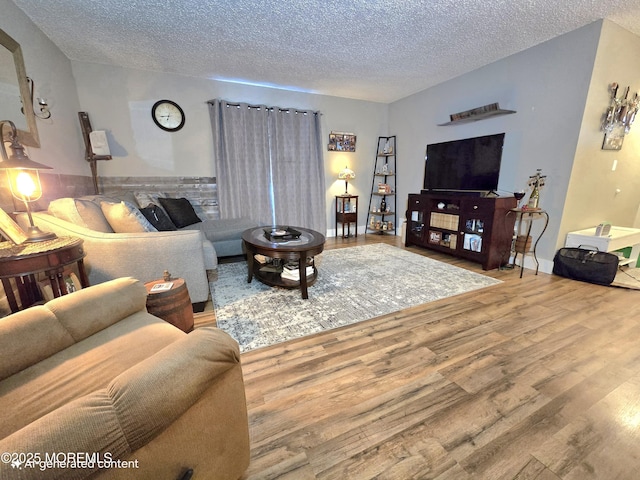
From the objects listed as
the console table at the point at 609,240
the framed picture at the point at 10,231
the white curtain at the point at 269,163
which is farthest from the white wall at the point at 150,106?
the console table at the point at 609,240

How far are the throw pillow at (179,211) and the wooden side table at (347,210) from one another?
2388 mm

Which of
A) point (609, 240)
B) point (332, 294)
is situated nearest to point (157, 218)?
point (332, 294)

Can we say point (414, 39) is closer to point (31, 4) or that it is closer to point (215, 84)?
point (215, 84)

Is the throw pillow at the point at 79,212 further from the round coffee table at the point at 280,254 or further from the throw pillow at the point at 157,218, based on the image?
the round coffee table at the point at 280,254

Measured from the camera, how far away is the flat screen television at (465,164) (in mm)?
3289

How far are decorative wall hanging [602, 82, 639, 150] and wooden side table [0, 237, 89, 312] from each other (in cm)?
473

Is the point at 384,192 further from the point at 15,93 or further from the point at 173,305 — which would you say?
the point at 15,93

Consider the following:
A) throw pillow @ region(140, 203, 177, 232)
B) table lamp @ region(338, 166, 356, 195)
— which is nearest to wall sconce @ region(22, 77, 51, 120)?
throw pillow @ region(140, 203, 177, 232)

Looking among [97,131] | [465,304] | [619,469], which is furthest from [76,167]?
[619,469]

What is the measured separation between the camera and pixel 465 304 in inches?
87.7

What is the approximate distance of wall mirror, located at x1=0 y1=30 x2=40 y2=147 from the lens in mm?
1819

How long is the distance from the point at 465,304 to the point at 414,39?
8.71 feet

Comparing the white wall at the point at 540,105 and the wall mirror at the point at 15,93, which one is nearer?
the wall mirror at the point at 15,93

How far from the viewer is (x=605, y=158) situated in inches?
113
